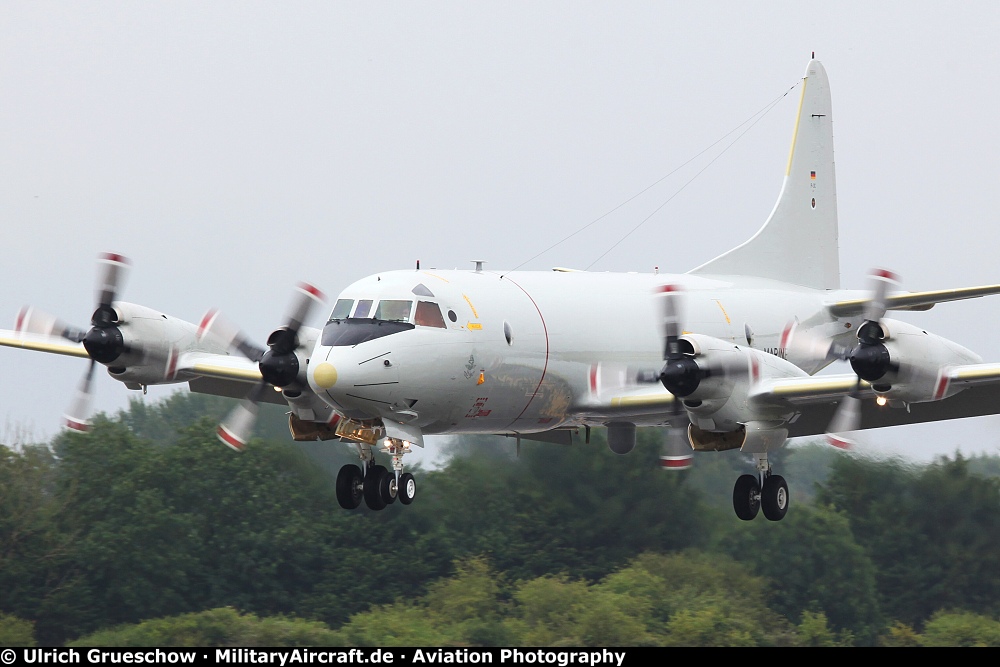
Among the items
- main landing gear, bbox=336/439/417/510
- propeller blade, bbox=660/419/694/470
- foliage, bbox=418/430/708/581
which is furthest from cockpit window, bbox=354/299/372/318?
foliage, bbox=418/430/708/581

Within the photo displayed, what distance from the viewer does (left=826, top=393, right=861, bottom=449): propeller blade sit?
71.1 feet

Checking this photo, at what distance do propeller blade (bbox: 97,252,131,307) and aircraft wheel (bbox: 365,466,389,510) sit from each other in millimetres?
5508

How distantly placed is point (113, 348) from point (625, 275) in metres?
9.54

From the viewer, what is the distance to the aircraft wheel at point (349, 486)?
23.5 metres

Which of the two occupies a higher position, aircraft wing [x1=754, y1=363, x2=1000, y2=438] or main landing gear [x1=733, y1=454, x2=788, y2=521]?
aircraft wing [x1=754, y1=363, x2=1000, y2=438]

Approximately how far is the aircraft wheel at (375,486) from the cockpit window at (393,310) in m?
3.40

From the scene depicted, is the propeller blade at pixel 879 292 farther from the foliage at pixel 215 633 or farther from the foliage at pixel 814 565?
the foliage at pixel 215 633

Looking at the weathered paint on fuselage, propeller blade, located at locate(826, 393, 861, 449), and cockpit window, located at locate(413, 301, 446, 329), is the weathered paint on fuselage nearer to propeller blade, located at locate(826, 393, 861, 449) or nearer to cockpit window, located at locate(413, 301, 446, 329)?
cockpit window, located at locate(413, 301, 446, 329)

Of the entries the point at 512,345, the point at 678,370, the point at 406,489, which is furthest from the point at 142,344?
the point at 678,370

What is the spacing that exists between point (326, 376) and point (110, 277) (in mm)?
5857

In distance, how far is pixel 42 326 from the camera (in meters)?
24.5

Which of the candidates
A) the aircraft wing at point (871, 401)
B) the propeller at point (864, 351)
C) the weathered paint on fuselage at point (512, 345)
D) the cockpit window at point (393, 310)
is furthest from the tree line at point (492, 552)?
the cockpit window at point (393, 310)

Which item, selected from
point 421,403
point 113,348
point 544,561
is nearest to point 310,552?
point 544,561

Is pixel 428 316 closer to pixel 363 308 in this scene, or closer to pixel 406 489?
pixel 363 308
